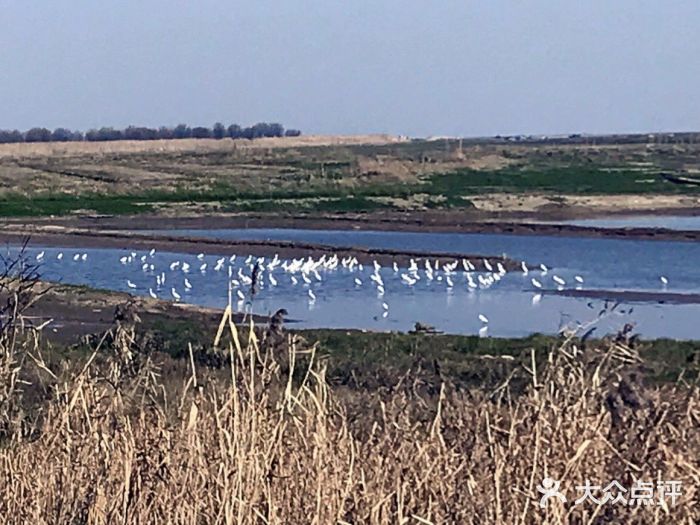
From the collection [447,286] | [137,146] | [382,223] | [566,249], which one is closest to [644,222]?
[382,223]

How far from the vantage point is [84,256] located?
3241 cm

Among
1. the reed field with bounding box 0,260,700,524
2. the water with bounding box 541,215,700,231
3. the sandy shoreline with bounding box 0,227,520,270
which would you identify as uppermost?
the reed field with bounding box 0,260,700,524

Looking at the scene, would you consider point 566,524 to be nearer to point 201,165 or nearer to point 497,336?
point 497,336

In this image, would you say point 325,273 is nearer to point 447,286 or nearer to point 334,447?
point 447,286

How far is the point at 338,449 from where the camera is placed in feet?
15.9

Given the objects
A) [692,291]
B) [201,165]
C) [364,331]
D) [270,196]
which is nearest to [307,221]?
[270,196]

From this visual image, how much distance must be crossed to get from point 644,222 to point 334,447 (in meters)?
38.9

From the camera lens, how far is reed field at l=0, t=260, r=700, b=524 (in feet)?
14.0

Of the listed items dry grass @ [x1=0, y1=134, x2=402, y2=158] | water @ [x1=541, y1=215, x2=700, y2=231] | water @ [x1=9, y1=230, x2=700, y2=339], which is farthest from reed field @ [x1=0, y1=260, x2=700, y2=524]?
dry grass @ [x1=0, y1=134, x2=402, y2=158]

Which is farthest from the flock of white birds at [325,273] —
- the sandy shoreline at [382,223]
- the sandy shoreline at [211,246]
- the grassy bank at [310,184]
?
the grassy bank at [310,184]

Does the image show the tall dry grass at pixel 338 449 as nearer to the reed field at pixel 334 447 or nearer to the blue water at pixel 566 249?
the reed field at pixel 334 447

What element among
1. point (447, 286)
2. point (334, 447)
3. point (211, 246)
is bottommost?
point (211, 246)

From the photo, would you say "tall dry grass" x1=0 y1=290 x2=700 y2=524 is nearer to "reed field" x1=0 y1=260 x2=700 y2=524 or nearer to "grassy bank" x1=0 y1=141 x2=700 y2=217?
"reed field" x1=0 y1=260 x2=700 y2=524

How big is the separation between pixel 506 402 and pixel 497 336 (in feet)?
47.2
